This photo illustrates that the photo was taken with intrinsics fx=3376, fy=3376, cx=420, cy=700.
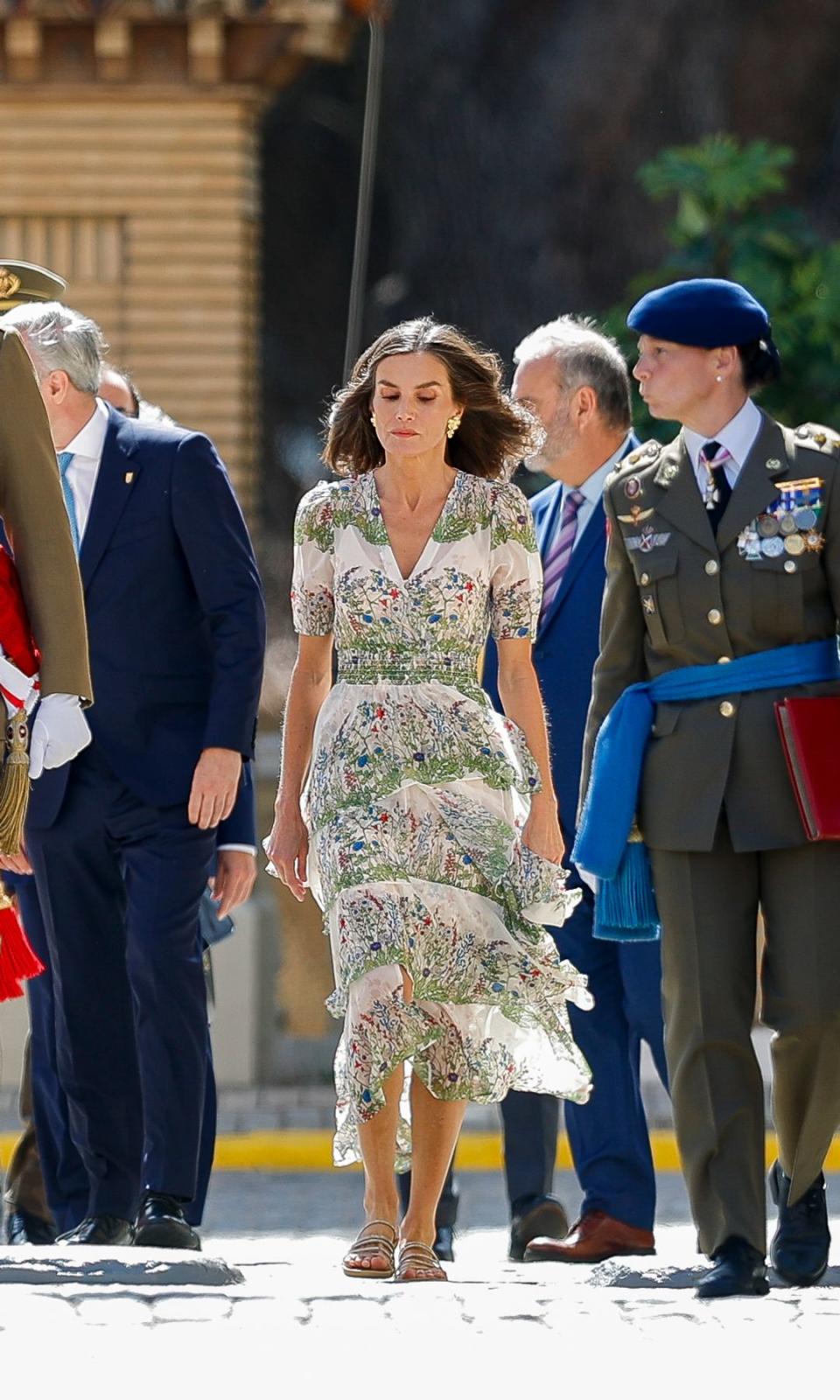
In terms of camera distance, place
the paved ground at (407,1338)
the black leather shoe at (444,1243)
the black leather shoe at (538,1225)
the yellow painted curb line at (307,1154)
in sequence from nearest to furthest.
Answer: the paved ground at (407,1338) < the black leather shoe at (444,1243) < the black leather shoe at (538,1225) < the yellow painted curb line at (307,1154)

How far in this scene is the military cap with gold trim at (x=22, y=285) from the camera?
7777 mm

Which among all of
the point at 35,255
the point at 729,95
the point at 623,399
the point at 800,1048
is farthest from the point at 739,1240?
the point at 729,95

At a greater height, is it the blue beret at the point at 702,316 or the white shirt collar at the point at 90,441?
the blue beret at the point at 702,316

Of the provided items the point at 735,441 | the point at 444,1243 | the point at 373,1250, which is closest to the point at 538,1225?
the point at 444,1243

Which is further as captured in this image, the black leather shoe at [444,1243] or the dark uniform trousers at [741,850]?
the black leather shoe at [444,1243]

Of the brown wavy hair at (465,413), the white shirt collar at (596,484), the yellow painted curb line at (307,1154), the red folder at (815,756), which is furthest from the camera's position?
the yellow painted curb line at (307,1154)

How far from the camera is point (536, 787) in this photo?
691cm

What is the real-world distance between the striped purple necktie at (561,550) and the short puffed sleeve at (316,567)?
1.24 m

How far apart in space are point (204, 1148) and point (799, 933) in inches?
74.4

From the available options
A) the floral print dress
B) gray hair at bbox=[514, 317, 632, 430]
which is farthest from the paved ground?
gray hair at bbox=[514, 317, 632, 430]

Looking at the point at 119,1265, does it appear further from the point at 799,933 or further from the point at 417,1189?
the point at 799,933

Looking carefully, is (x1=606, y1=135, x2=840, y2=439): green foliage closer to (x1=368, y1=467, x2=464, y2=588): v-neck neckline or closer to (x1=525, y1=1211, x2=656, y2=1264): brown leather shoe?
(x1=525, y1=1211, x2=656, y2=1264): brown leather shoe

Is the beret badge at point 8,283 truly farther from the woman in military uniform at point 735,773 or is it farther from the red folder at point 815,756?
the red folder at point 815,756

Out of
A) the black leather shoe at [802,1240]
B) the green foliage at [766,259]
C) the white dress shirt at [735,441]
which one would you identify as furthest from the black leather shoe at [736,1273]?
the green foliage at [766,259]
